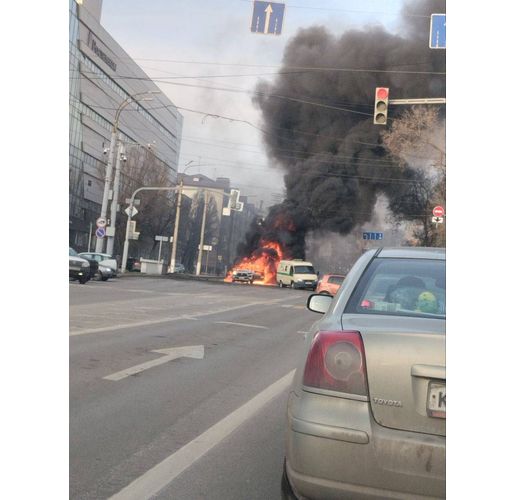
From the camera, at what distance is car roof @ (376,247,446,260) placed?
11.5 feet

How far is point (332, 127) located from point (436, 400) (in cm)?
4534

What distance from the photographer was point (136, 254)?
68.7 metres

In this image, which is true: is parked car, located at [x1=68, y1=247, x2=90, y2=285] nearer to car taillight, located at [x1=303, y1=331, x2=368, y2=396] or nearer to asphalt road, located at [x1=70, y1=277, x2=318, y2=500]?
asphalt road, located at [x1=70, y1=277, x2=318, y2=500]

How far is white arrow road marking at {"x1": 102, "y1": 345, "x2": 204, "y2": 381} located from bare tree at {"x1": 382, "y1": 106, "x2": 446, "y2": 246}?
2191 centimetres

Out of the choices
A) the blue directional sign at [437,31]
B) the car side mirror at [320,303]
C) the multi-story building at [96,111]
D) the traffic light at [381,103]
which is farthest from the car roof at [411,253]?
the multi-story building at [96,111]

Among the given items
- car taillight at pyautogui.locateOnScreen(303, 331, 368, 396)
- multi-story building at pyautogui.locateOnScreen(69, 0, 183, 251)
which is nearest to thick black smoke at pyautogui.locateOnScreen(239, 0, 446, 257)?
multi-story building at pyautogui.locateOnScreen(69, 0, 183, 251)

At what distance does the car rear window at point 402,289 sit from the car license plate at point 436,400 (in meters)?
0.51

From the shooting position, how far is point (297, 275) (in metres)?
39.6

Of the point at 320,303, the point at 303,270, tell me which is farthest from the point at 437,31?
the point at 303,270

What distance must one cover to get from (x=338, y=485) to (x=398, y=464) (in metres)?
0.26

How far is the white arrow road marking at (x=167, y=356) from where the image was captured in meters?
6.28

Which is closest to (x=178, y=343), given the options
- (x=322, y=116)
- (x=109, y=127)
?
(x=322, y=116)

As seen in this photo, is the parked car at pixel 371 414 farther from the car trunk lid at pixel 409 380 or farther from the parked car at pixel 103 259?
the parked car at pixel 103 259

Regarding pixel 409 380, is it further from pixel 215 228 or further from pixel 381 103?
Answer: pixel 215 228
